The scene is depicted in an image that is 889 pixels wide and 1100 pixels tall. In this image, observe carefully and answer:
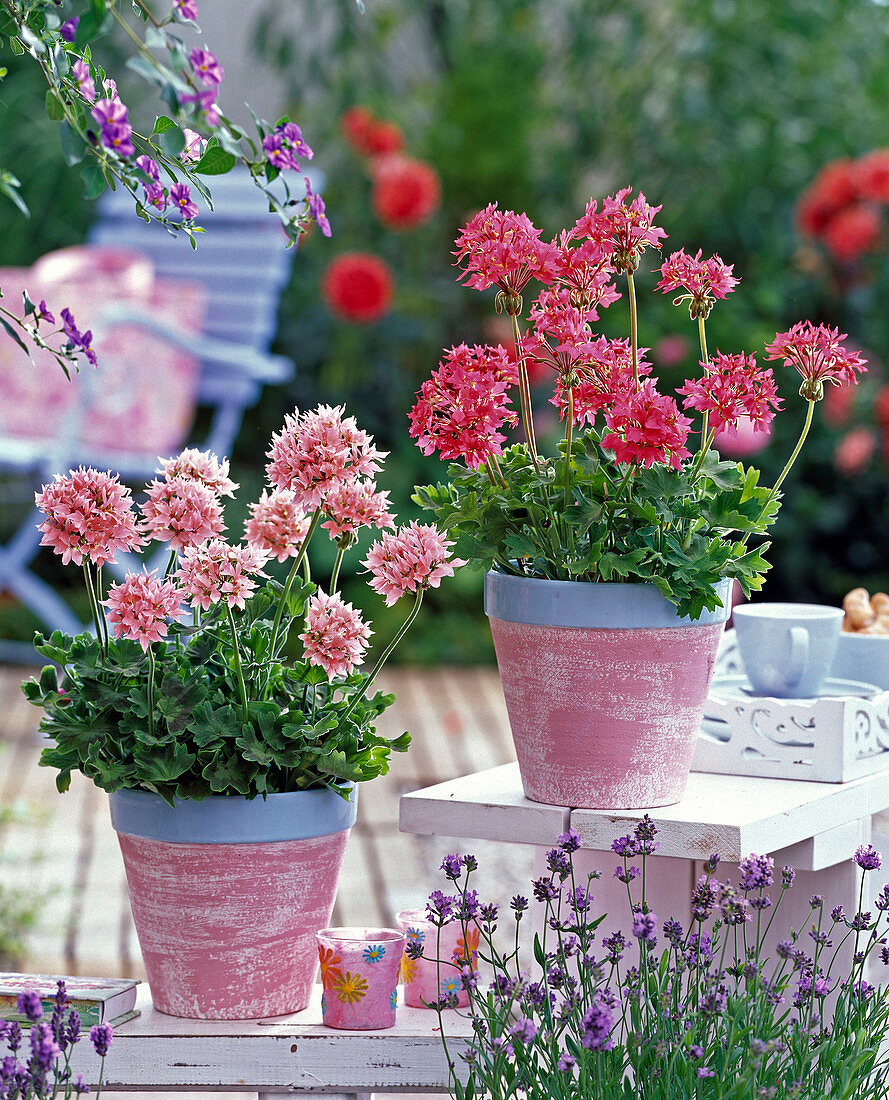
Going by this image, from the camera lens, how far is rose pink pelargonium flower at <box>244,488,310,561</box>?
→ 1.10 metres

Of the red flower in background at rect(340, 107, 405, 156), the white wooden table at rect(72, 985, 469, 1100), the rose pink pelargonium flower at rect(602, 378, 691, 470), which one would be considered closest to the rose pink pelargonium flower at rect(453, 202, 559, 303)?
the rose pink pelargonium flower at rect(602, 378, 691, 470)

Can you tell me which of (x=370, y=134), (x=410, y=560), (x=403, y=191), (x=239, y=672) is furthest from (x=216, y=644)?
(x=370, y=134)

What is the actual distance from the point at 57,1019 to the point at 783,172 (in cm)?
395

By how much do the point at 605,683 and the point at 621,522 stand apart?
0.12 m

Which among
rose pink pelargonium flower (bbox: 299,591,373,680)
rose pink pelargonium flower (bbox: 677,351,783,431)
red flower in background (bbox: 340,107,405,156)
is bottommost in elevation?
rose pink pelargonium flower (bbox: 299,591,373,680)

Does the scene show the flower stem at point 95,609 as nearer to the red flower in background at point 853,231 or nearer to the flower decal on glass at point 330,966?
the flower decal on glass at point 330,966

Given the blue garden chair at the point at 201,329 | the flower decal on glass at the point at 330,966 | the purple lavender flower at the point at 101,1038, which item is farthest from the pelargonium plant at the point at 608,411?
the blue garden chair at the point at 201,329

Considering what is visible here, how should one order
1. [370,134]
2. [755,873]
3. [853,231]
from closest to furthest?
[755,873], [853,231], [370,134]

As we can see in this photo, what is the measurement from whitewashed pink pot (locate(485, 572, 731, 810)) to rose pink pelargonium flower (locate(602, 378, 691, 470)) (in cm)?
10

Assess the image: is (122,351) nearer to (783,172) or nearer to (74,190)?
(74,190)

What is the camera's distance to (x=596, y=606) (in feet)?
3.50

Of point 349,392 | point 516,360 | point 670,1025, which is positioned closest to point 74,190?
point 349,392

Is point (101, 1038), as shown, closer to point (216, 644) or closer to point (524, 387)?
point (216, 644)

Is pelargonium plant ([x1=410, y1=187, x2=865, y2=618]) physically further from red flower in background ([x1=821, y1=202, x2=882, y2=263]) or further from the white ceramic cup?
red flower in background ([x1=821, y1=202, x2=882, y2=263])
